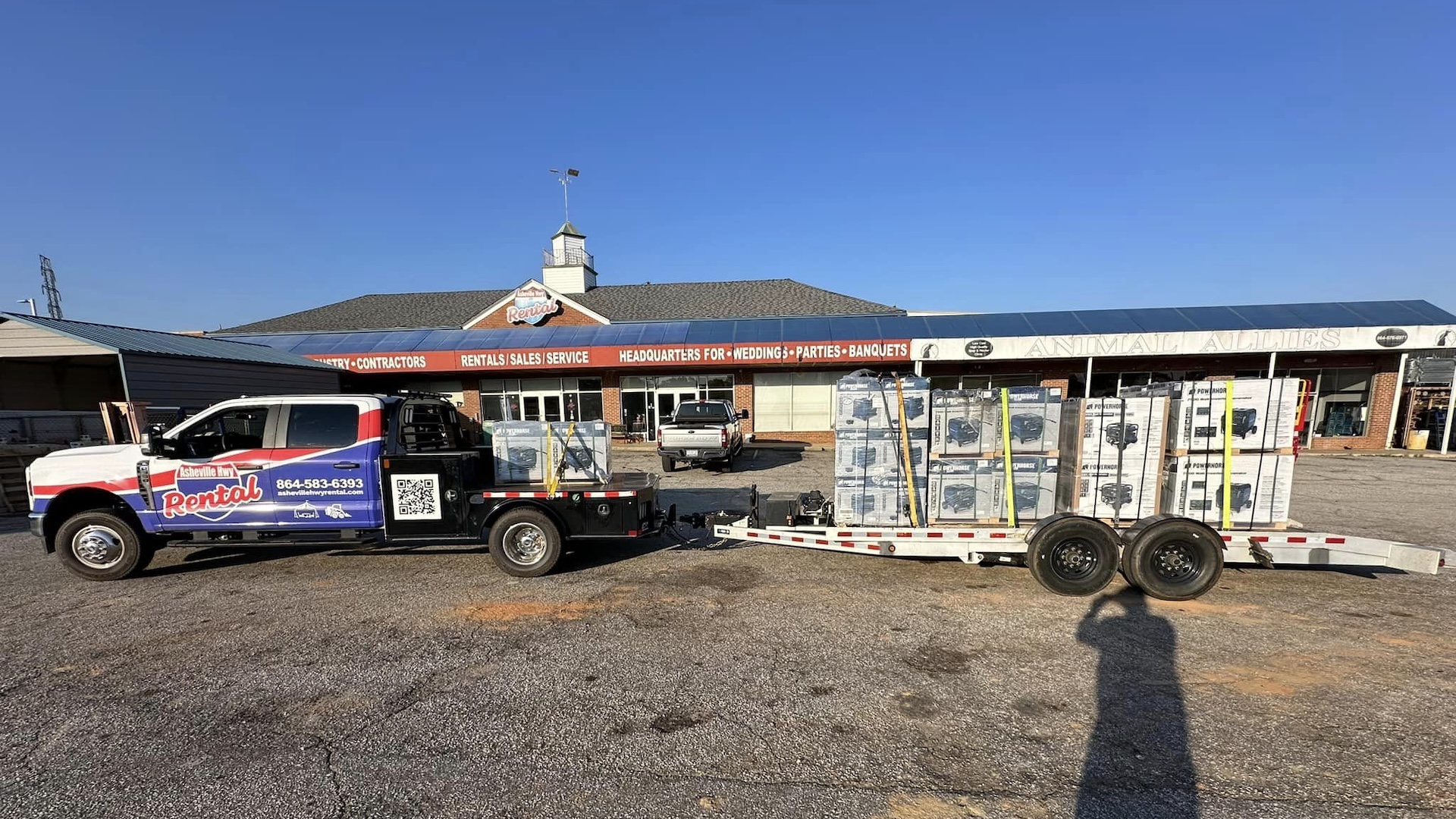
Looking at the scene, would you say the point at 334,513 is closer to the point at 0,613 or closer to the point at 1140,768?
the point at 0,613

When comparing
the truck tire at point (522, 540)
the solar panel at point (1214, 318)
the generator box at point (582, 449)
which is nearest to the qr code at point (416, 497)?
the truck tire at point (522, 540)

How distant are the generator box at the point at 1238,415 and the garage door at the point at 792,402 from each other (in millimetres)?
15090

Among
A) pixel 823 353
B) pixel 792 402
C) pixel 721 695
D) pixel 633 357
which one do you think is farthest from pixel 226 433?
pixel 792 402

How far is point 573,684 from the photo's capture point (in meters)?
3.94

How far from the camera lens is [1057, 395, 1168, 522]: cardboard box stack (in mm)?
5672

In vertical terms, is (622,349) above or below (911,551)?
above

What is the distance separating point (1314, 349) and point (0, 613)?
2878cm

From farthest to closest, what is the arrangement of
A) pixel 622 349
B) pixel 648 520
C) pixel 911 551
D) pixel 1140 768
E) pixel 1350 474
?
1. pixel 622 349
2. pixel 1350 474
3. pixel 648 520
4. pixel 911 551
5. pixel 1140 768

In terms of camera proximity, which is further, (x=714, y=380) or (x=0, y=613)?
(x=714, y=380)

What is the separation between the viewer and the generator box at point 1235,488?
561 cm

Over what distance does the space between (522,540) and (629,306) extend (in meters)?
21.5

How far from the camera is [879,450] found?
19.7 feet

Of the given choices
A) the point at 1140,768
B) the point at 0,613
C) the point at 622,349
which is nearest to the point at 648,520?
the point at 1140,768

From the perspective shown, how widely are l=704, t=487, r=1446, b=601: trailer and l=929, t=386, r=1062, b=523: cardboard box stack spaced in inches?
10.3
